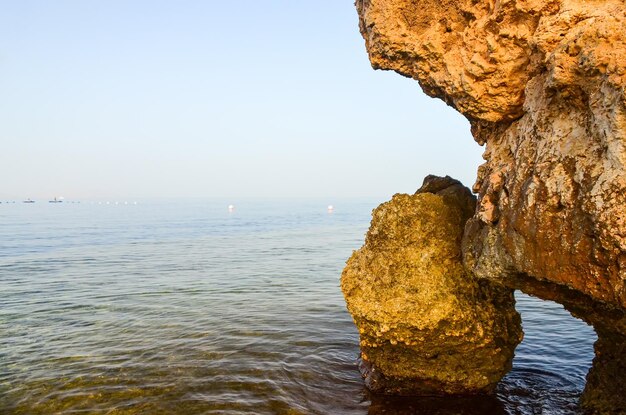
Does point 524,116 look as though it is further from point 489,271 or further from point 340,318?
point 340,318

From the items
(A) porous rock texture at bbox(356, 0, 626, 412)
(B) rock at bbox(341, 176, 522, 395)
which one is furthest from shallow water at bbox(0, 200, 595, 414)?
(A) porous rock texture at bbox(356, 0, 626, 412)

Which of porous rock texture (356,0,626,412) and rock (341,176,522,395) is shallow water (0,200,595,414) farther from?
porous rock texture (356,0,626,412)

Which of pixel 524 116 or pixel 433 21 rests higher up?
pixel 433 21

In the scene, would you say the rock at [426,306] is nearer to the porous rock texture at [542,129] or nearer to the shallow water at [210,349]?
the shallow water at [210,349]

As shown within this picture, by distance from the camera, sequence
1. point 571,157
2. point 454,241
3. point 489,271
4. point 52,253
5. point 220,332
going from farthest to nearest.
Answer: point 52,253 → point 220,332 → point 454,241 → point 489,271 → point 571,157

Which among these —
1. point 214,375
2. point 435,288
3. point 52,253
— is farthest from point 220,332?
point 52,253

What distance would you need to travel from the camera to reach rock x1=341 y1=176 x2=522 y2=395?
30.2ft

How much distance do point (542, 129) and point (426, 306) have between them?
3.91 metres

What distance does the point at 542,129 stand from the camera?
23.3 ft

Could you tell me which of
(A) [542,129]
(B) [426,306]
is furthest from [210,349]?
(A) [542,129]

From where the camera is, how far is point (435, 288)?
30.3ft

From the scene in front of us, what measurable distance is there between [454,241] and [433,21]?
4421mm

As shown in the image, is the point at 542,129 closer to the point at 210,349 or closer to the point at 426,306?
the point at 426,306

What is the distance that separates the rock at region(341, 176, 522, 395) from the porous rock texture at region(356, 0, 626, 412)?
929 mm
